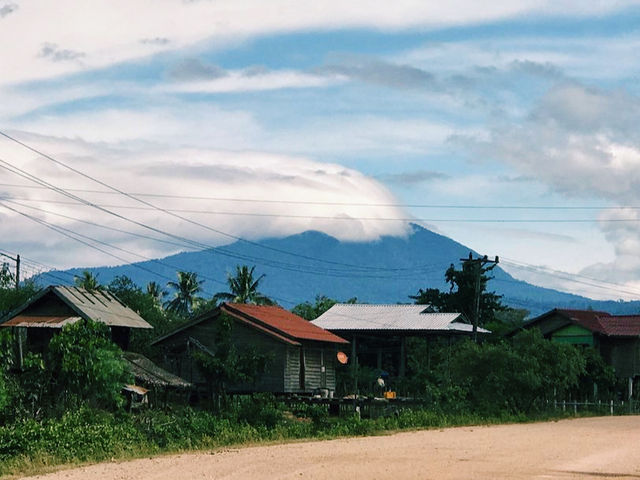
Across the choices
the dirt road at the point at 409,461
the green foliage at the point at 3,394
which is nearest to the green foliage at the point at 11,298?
the green foliage at the point at 3,394

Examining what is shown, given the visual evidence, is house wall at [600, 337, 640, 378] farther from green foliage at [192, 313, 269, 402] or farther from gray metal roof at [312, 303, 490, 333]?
green foliage at [192, 313, 269, 402]

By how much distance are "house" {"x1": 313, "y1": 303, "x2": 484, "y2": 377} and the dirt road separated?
36610 mm

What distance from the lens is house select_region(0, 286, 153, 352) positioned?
6103 cm

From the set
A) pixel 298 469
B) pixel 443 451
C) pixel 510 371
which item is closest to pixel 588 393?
pixel 510 371

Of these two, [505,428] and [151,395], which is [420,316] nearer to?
[151,395]

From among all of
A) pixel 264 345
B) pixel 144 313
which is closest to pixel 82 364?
pixel 264 345

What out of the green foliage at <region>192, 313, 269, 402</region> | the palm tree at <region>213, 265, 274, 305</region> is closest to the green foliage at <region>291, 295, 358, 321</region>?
the palm tree at <region>213, 265, 274, 305</region>

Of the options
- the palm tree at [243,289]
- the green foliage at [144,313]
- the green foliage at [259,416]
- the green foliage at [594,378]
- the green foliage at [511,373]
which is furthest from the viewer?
the palm tree at [243,289]

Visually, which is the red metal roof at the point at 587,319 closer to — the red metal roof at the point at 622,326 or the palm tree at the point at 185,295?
the red metal roof at the point at 622,326

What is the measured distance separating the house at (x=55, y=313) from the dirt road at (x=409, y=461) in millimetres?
26471

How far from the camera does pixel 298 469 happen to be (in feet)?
93.7

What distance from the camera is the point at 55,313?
62.4 meters

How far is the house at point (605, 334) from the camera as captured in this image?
7900 cm

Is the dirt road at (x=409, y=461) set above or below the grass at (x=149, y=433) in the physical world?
below
